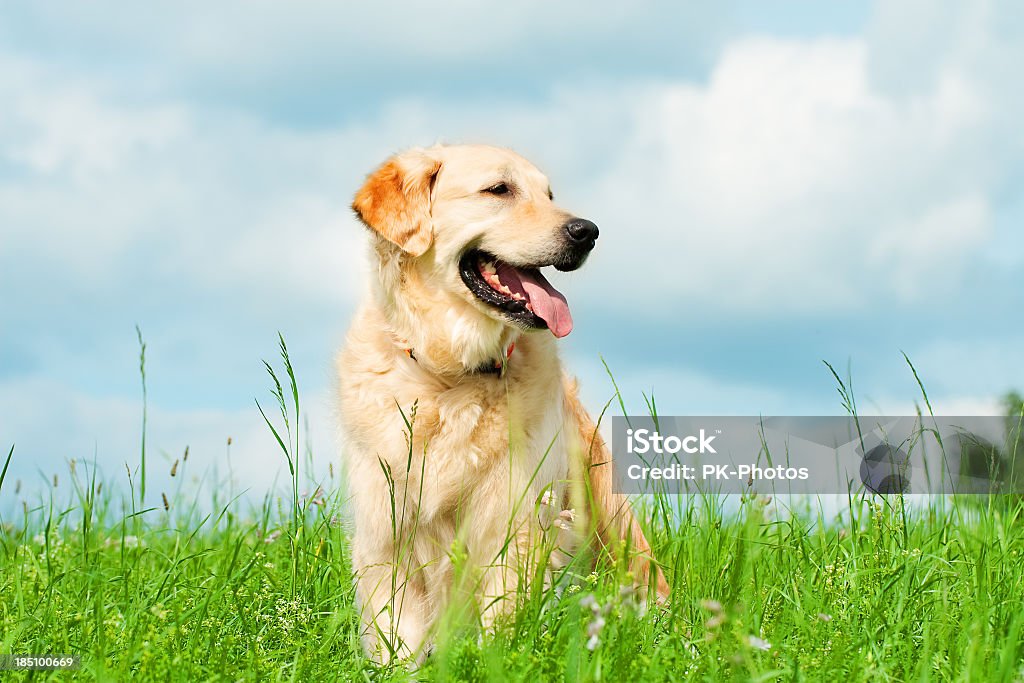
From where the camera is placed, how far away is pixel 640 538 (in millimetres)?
4176

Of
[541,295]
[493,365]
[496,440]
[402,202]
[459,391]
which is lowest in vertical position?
[496,440]

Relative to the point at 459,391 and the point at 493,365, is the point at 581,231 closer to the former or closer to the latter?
the point at 493,365

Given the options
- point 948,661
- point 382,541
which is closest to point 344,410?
point 382,541

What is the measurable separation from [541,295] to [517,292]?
0.12 meters

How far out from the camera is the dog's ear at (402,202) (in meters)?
3.96

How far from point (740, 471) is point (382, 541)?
152 centimetres

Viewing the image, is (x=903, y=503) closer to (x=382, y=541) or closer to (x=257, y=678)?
(x=382, y=541)

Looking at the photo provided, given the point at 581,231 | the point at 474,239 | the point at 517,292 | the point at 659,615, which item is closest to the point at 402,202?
the point at 474,239
